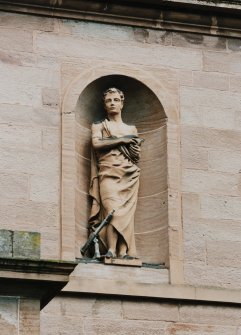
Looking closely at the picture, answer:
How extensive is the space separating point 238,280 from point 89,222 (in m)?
1.88

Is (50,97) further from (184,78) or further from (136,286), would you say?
(136,286)

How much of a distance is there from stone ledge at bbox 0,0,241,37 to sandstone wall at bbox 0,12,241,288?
0.33ft

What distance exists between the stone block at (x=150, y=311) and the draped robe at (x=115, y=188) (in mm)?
703

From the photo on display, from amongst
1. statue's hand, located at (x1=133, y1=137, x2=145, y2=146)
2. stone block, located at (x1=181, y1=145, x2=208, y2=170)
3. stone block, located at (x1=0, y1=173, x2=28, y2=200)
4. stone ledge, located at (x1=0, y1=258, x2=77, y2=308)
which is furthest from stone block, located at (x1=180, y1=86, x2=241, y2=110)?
stone ledge, located at (x1=0, y1=258, x2=77, y2=308)

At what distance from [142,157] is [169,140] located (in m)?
0.41

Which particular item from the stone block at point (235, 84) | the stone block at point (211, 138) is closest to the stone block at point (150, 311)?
the stone block at point (211, 138)

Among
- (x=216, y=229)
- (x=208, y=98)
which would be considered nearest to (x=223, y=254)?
(x=216, y=229)

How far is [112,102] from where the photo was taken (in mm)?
20438

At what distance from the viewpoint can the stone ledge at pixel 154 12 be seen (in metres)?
20.5

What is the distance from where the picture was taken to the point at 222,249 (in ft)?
65.9

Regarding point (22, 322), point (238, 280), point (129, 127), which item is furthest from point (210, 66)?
point (22, 322)

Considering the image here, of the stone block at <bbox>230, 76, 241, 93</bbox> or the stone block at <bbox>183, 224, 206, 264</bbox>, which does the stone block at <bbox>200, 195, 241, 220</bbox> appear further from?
the stone block at <bbox>230, 76, 241, 93</bbox>

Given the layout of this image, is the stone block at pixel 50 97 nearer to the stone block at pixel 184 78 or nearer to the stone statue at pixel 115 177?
the stone statue at pixel 115 177

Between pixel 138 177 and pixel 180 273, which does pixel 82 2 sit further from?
pixel 180 273
